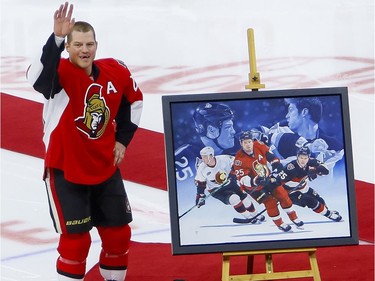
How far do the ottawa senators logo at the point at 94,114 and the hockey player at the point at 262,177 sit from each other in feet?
1.60

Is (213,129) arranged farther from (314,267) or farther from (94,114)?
(314,267)

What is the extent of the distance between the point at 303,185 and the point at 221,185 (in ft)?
0.94

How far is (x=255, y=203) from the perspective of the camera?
4.15 m

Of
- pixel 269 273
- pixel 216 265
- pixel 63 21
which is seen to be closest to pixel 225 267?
pixel 269 273

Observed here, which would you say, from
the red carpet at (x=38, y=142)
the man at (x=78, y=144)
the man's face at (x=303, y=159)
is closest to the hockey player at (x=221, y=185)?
the man's face at (x=303, y=159)

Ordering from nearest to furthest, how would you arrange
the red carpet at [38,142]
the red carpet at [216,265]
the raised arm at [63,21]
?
1. the raised arm at [63,21]
2. the red carpet at [216,265]
3. the red carpet at [38,142]

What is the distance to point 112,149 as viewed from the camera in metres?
4.28

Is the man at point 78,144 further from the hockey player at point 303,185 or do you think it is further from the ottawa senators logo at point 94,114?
the hockey player at point 303,185

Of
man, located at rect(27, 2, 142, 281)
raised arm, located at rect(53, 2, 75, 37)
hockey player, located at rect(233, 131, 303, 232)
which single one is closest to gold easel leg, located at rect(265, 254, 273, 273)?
hockey player, located at rect(233, 131, 303, 232)

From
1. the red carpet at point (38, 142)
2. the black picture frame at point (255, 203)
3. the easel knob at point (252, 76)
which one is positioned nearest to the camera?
the black picture frame at point (255, 203)

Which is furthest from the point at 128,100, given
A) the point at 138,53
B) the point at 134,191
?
the point at 138,53

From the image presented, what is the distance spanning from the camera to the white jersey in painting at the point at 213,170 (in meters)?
4.14

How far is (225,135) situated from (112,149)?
42 centimetres


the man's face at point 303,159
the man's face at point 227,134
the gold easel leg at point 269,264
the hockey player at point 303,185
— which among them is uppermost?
the man's face at point 227,134
